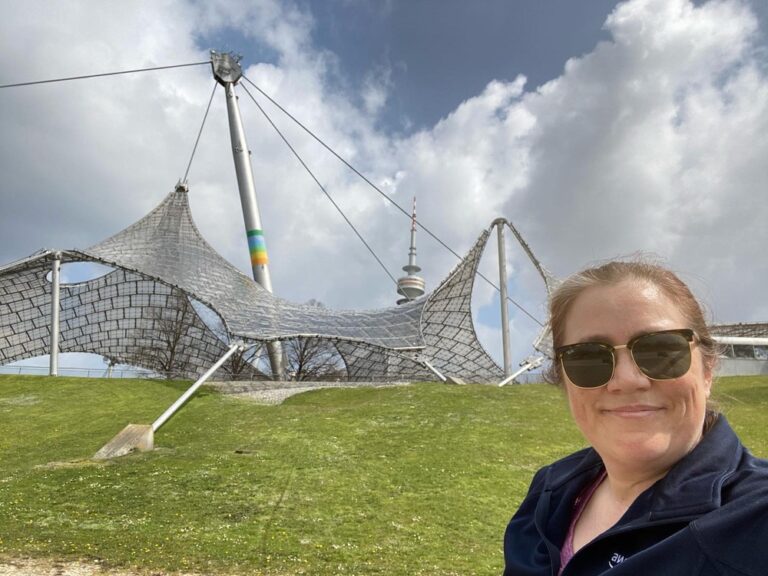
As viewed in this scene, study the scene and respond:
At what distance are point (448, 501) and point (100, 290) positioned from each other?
42603mm

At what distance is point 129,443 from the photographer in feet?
55.7

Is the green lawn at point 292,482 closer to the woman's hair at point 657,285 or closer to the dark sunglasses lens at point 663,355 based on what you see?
the woman's hair at point 657,285

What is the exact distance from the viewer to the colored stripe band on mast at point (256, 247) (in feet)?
176

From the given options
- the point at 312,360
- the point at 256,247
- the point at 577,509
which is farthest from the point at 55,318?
the point at 577,509

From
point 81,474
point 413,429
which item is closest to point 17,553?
point 81,474

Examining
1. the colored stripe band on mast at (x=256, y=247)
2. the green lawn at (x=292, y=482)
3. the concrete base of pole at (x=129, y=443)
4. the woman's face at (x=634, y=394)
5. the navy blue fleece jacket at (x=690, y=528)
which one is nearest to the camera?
the navy blue fleece jacket at (x=690, y=528)

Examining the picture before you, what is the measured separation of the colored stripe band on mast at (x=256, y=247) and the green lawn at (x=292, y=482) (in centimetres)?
2895


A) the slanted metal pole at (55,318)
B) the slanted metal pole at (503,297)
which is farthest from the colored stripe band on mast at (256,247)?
the slanted metal pole at (503,297)

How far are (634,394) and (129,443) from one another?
17738 mm

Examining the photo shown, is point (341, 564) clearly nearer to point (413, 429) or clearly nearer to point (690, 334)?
point (690, 334)

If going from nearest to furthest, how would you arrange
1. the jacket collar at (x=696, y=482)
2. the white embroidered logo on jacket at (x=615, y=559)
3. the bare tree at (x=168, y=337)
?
the jacket collar at (x=696, y=482), the white embroidered logo on jacket at (x=615, y=559), the bare tree at (x=168, y=337)

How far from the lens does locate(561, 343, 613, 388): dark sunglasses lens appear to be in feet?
6.88

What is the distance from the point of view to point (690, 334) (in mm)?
2045

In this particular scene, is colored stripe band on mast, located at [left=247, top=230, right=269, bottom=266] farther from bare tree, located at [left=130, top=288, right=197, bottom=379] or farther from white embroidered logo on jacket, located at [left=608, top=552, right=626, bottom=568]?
white embroidered logo on jacket, located at [left=608, top=552, right=626, bottom=568]
